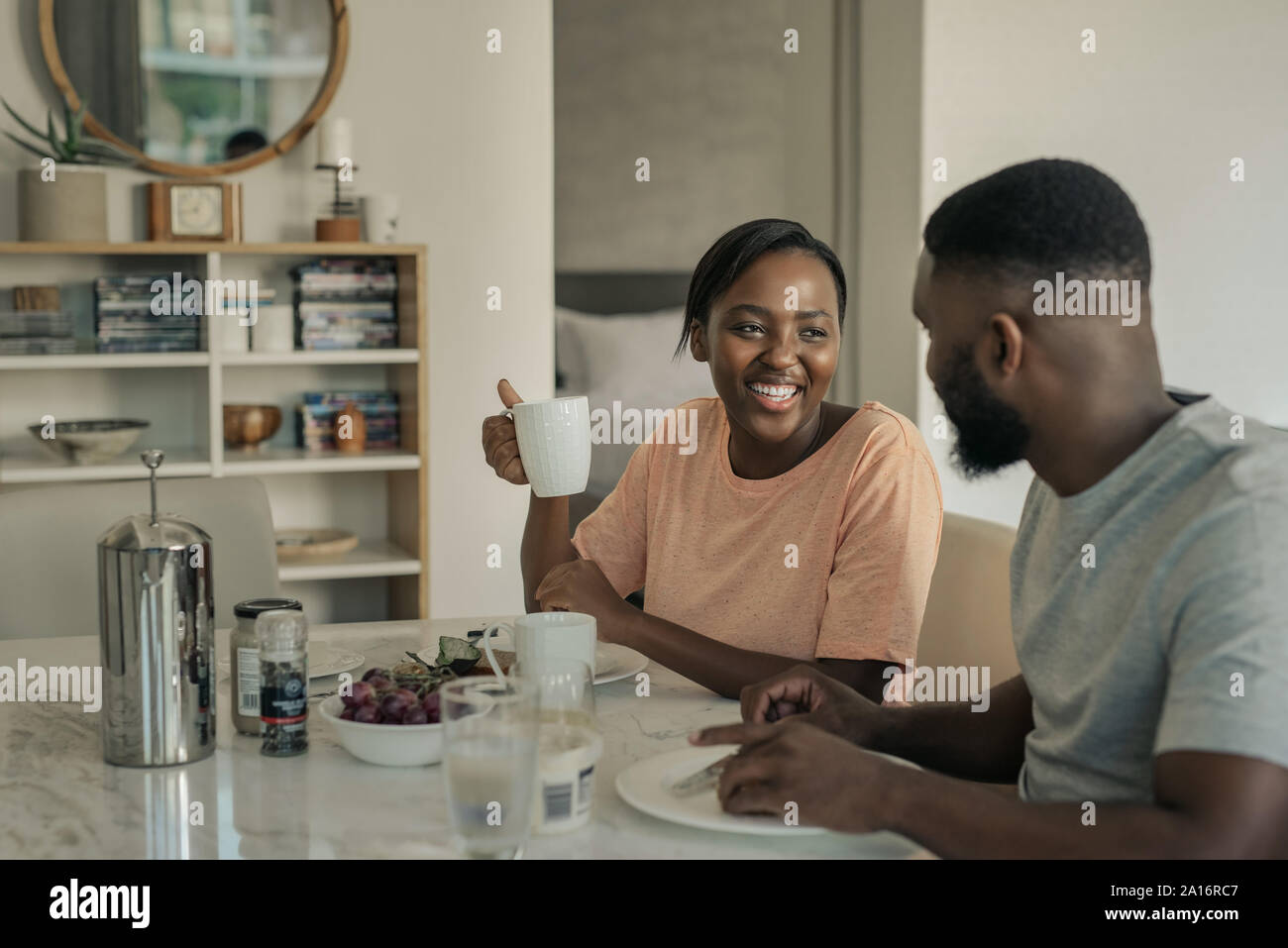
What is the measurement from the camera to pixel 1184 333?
146 inches

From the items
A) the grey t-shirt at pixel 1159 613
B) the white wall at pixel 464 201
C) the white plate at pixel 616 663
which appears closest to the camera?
the grey t-shirt at pixel 1159 613

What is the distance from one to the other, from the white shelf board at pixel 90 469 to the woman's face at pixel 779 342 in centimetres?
170

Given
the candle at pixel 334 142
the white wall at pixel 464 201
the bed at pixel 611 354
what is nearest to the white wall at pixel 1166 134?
the bed at pixel 611 354

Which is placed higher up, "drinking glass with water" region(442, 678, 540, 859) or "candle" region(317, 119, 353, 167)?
"candle" region(317, 119, 353, 167)

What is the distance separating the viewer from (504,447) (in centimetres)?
167

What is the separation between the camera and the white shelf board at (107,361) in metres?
2.81

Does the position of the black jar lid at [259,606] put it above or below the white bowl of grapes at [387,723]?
above

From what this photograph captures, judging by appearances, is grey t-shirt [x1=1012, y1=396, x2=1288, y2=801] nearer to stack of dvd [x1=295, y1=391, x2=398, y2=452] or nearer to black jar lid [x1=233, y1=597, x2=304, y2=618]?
black jar lid [x1=233, y1=597, x2=304, y2=618]

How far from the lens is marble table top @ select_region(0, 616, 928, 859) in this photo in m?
0.97

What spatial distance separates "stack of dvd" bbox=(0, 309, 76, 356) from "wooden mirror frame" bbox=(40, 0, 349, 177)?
44 cm

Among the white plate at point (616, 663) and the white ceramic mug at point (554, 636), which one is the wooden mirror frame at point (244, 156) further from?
the white ceramic mug at point (554, 636)

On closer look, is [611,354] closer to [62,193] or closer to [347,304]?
[347,304]

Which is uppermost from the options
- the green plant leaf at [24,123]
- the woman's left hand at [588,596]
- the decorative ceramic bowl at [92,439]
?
the green plant leaf at [24,123]

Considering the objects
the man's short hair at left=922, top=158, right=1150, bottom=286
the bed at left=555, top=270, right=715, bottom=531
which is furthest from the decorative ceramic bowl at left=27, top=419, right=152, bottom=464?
the man's short hair at left=922, top=158, right=1150, bottom=286
